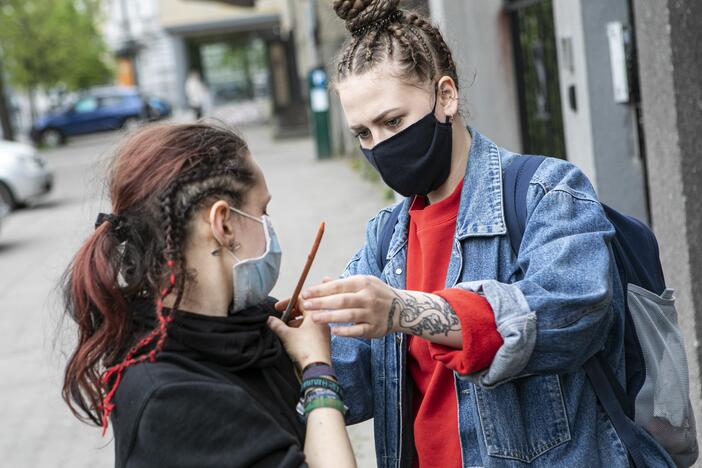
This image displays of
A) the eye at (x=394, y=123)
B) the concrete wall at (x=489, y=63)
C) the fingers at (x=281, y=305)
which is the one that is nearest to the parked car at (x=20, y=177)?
the concrete wall at (x=489, y=63)

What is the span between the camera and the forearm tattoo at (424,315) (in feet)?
6.87

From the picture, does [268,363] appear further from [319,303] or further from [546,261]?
[546,261]

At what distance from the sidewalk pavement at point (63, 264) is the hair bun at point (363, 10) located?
0.64 meters

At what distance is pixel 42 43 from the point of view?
36438 mm

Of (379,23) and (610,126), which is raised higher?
(379,23)

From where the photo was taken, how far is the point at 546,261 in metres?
2.11

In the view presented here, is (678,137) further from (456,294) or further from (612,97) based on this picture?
(456,294)

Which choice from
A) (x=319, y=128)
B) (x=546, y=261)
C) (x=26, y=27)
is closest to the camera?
(x=546, y=261)

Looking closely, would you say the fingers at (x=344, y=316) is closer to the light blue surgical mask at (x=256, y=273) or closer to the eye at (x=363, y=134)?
the light blue surgical mask at (x=256, y=273)

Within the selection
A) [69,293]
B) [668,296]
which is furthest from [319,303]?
[668,296]

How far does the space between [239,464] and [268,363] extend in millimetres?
289

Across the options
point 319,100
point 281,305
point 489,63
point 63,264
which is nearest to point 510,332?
point 281,305

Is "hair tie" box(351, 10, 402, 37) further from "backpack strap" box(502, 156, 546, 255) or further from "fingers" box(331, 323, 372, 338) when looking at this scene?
"fingers" box(331, 323, 372, 338)

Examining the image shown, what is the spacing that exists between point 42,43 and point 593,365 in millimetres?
36801
